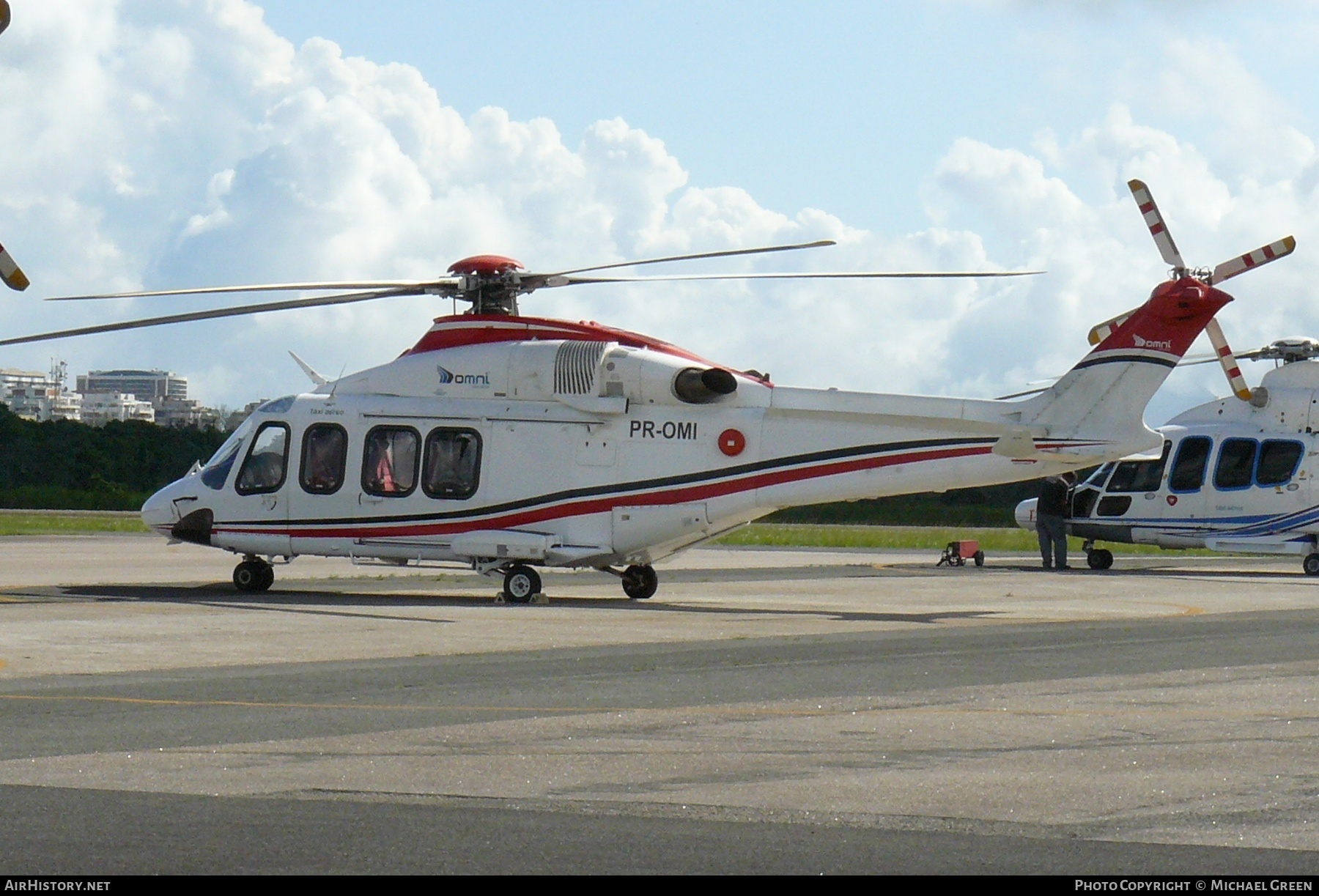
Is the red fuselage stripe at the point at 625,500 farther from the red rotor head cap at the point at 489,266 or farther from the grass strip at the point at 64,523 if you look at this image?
the grass strip at the point at 64,523

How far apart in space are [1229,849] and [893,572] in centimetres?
2523

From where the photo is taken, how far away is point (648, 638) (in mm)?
17969

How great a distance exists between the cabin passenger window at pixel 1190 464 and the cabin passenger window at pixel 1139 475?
25 centimetres

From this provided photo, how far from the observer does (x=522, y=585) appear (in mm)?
23594

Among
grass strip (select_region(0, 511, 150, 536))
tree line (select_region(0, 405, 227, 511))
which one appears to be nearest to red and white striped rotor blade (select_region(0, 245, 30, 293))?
grass strip (select_region(0, 511, 150, 536))

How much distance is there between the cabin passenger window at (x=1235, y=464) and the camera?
34625mm

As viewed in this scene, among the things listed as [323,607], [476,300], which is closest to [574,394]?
[476,300]

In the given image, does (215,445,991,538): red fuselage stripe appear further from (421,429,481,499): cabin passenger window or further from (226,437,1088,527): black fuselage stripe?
(421,429,481,499): cabin passenger window

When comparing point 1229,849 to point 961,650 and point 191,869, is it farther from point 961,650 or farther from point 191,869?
point 961,650

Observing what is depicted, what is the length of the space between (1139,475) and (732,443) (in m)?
15.9

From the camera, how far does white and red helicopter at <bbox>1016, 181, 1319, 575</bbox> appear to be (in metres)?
34.1

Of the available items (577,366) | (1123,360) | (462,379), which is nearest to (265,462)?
(462,379)

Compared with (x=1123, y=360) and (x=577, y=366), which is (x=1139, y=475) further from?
(x=577, y=366)

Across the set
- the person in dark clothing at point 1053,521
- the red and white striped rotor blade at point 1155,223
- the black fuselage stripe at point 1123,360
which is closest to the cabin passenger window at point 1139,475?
the person in dark clothing at point 1053,521
